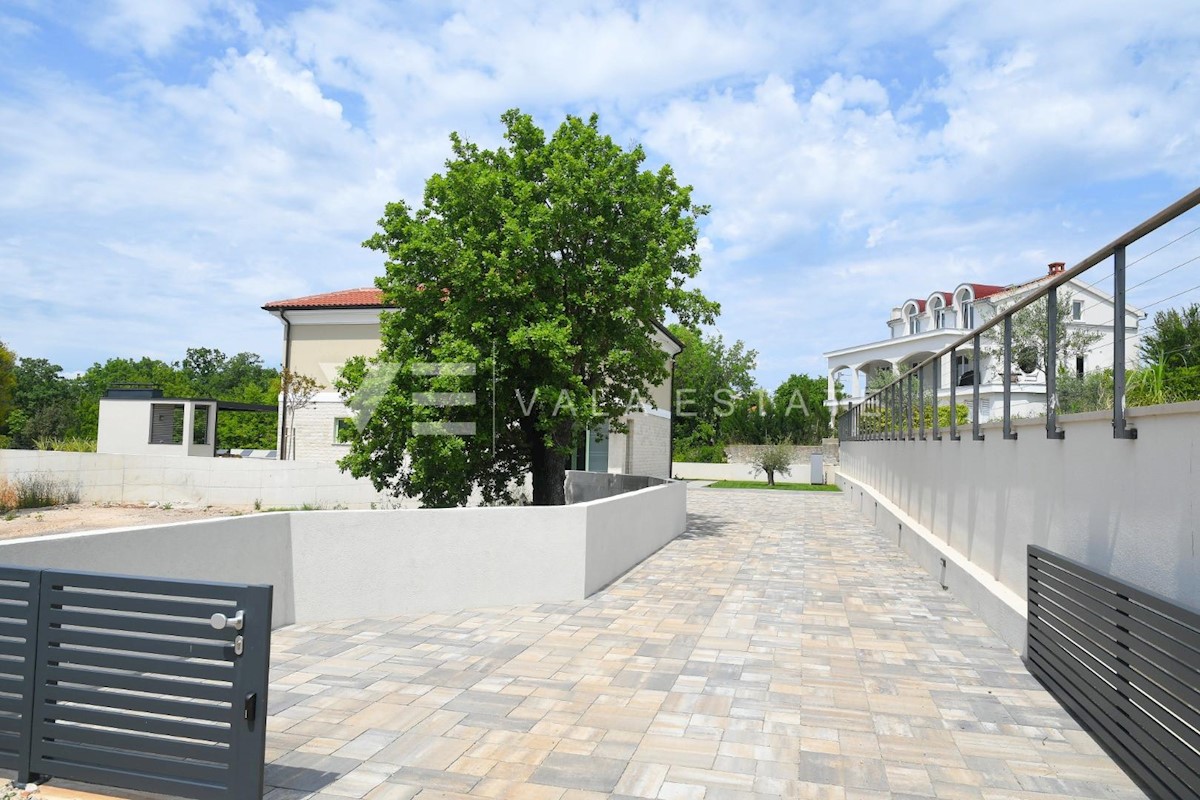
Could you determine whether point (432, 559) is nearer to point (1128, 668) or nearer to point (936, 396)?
point (1128, 668)

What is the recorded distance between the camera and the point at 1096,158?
8703mm

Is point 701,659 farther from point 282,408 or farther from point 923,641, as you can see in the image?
point 282,408

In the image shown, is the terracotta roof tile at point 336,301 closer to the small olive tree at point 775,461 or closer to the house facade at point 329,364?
the house facade at point 329,364

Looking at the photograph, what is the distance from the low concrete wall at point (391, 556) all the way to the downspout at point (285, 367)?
22.3 m

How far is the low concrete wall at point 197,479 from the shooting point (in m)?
22.8

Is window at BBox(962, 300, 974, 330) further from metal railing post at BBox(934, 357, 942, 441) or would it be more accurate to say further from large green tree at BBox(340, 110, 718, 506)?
metal railing post at BBox(934, 357, 942, 441)

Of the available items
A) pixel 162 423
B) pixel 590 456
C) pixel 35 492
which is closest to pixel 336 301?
pixel 35 492

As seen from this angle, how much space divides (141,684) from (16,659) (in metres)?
0.78

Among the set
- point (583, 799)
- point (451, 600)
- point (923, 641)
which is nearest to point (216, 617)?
point (583, 799)

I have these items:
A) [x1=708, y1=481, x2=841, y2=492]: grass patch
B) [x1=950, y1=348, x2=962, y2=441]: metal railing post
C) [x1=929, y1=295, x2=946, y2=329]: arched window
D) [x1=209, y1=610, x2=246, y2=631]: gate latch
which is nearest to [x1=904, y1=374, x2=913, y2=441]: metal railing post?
[x1=950, y1=348, x2=962, y2=441]: metal railing post

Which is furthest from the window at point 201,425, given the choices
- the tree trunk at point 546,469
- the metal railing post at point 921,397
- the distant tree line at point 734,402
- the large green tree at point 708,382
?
the metal railing post at point 921,397

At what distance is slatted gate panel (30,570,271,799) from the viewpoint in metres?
3.29

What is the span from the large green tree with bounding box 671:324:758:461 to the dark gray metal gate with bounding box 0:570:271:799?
2128 inches

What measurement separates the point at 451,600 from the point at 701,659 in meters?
2.82
